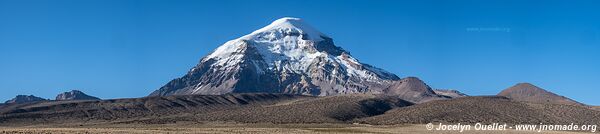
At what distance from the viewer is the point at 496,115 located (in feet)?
611

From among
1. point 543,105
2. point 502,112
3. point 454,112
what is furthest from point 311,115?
point 543,105

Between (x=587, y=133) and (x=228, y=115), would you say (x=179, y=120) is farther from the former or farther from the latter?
(x=587, y=133)

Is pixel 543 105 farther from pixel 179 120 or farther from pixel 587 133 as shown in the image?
pixel 179 120

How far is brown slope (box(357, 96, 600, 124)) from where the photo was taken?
177625 millimetres

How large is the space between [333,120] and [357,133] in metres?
60.7

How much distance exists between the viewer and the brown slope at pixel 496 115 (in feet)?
583

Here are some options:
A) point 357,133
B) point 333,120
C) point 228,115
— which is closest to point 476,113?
point 333,120

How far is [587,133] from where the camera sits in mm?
144625

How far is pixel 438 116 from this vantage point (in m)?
183

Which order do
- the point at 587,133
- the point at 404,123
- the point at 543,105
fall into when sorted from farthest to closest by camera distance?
the point at 543,105 → the point at 404,123 → the point at 587,133

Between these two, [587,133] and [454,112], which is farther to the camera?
[454,112]

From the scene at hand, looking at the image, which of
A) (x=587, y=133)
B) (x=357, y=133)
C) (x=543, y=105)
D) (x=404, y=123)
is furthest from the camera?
(x=543, y=105)

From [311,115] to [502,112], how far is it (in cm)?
4843

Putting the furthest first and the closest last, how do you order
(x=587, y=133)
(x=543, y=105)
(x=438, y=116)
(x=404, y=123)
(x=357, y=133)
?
(x=543, y=105) < (x=438, y=116) < (x=404, y=123) < (x=587, y=133) < (x=357, y=133)
